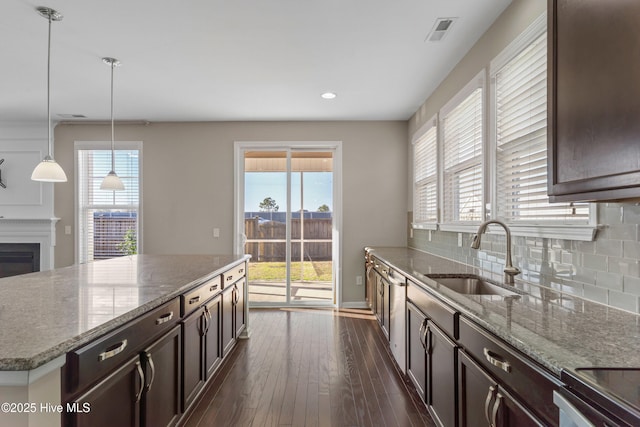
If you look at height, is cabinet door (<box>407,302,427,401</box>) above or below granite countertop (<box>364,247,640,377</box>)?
below

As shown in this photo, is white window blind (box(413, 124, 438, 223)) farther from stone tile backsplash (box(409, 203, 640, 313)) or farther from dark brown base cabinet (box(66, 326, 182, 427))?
dark brown base cabinet (box(66, 326, 182, 427))

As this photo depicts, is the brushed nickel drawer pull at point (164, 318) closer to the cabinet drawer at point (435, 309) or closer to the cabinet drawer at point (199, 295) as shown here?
the cabinet drawer at point (199, 295)

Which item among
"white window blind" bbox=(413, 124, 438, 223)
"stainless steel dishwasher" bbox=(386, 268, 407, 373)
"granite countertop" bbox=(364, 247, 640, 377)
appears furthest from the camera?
"white window blind" bbox=(413, 124, 438, 223)

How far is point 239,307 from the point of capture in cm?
340

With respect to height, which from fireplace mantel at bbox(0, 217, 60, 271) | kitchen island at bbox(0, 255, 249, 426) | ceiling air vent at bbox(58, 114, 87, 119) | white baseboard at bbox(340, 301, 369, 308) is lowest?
white baseboard at bbox(340, 301, 369, 308)

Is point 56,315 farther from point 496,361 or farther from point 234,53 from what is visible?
point 234,53

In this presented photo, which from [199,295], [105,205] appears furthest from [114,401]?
[105,205]

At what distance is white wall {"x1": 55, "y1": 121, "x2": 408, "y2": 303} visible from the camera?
5.00m

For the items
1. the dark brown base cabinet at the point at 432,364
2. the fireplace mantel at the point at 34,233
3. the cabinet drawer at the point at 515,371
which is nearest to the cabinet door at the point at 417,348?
the dark brown base cabinet at the point at 432,364

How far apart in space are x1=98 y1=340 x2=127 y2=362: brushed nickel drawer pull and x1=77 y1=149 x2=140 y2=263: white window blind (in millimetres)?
4208

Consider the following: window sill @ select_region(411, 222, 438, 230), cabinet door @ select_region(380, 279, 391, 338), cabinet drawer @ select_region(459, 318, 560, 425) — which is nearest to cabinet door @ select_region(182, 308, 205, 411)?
cabinet drawer @ select_region(459, 318, 560, 425)

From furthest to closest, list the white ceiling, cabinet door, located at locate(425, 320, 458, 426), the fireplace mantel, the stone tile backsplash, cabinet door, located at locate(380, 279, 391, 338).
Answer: the fireplace mantel
cabinet door, located at locate(380, 279, 391, 338)
the white ceiling
cabinet door, located at locate(425, 320, 458, 426)
the stone tile backsplash

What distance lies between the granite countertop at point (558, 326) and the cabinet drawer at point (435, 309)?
59mm

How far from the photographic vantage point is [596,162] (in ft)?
3.66
